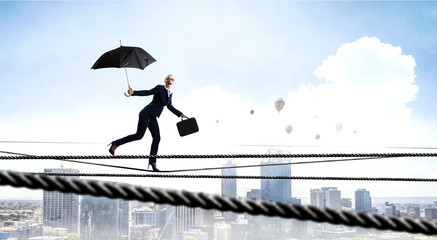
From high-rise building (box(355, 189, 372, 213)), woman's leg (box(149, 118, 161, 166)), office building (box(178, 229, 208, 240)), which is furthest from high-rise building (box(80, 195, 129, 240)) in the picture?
woman's leg (box(149, 118, 161, 166))

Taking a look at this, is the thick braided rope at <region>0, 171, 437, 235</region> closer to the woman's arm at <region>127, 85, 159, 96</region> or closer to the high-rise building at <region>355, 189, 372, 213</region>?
the woman's arm at <region>127, 85, 159, 96</region>

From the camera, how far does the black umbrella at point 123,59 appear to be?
386cm

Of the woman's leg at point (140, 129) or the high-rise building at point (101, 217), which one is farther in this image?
the high-rise building at point (101, 217)

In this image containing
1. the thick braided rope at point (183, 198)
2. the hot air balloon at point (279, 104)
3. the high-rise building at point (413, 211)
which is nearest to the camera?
the thick braided rope at point (183, 198)

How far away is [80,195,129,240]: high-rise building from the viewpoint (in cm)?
3094

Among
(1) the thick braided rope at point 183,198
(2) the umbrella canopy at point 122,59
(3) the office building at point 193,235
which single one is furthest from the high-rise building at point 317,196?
(1) the thick braided rope at point 183,198

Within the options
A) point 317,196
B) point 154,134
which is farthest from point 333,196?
point 154,134

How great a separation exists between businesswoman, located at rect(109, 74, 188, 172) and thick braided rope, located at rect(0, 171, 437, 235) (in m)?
2.69

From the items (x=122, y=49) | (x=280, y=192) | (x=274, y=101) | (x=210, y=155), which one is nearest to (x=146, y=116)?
(x=122, y=49)

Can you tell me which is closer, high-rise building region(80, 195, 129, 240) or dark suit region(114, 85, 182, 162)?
dark suit region(114, 85, 182, 162)

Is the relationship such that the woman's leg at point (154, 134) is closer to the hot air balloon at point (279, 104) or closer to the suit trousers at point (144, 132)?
the suit trousers at point (144, 132)

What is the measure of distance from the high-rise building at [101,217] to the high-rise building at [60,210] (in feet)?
2.35

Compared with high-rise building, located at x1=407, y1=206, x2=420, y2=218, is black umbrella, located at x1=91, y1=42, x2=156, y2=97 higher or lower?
higher

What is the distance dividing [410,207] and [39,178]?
96.2ft
